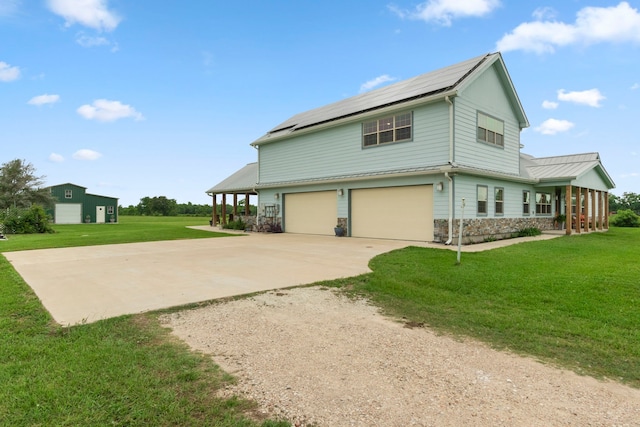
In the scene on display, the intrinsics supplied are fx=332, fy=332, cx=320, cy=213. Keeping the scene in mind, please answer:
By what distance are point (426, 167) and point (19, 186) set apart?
130ft

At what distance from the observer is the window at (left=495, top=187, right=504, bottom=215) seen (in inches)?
588

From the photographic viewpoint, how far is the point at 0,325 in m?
4.09

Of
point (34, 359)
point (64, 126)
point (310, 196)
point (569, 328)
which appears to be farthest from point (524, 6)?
point (64, 126)

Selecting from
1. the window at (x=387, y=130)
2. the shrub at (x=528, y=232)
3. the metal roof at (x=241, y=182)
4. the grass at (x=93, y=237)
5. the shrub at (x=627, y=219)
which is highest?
the window at (x=387, y=130)

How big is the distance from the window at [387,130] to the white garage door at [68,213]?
3716 centimetres

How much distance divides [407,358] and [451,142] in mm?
11077

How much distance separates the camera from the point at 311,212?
18.7 metres

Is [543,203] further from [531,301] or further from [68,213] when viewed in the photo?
[68,213]

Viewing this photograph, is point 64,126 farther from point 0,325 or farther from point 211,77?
point 0,325

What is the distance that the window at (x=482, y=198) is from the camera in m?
13.9

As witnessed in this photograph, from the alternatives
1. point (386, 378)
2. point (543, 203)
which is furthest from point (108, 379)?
point (543, 203)

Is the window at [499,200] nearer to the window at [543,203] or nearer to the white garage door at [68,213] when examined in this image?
the window at [543,203]

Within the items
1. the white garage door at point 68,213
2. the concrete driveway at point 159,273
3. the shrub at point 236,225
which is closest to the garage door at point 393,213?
the concrete driveway at point 159,273

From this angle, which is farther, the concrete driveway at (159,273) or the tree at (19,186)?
the tree at (19,186)
